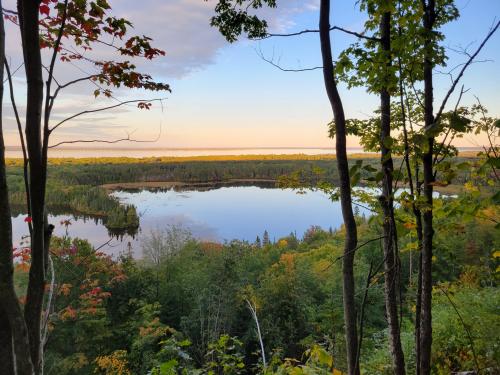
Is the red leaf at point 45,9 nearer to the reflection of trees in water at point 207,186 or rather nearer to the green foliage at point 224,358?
the green foliage at point 224,358

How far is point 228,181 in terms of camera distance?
120 meters

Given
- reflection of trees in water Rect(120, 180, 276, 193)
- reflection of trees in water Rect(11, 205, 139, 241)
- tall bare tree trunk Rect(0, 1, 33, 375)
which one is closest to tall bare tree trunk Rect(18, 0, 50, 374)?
tall bare tree trunk Rect(0, 1, 33, 375)

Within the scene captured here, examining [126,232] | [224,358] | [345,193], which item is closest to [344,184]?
[345,193]

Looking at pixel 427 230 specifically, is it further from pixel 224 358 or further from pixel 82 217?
pixel 82 217

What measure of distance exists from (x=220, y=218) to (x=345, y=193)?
58713mm

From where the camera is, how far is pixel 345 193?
2275mm

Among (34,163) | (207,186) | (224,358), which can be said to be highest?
(34,163)

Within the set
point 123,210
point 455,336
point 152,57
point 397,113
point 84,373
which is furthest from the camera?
point 123,210

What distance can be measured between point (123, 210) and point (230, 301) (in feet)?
129

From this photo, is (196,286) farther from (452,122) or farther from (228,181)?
(228,181)

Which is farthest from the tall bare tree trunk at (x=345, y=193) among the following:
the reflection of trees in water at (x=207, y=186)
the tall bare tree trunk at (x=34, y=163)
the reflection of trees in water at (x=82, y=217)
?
the reflection of trees in water at (x=207, y=186)

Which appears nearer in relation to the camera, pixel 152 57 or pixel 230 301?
pixel 152 57

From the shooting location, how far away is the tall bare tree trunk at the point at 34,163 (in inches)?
53.7

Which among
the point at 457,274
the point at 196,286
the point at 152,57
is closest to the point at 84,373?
the point at 196,286
